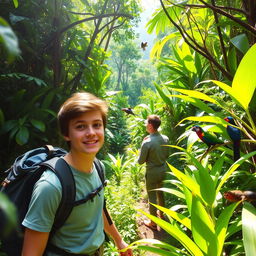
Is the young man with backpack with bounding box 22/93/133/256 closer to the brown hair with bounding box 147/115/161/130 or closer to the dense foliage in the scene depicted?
the dense foliage

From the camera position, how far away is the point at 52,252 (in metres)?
1.00

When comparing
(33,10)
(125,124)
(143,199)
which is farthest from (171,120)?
(125,124)

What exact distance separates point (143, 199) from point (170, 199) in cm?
71

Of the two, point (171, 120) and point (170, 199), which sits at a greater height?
point (171, 120)

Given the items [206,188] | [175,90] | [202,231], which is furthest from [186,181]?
[175,90]

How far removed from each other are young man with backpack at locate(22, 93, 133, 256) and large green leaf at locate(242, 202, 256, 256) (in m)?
0.64

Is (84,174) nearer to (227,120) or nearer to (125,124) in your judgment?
(227,120)

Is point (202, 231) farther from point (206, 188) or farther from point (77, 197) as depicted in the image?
point (77, 197)

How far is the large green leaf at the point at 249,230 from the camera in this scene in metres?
0.96

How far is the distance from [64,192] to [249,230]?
2.56ft

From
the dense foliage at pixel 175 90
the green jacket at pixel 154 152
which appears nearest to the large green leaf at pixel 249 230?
the dense foliage at pixel 175 90

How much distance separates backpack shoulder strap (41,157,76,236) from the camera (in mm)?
954

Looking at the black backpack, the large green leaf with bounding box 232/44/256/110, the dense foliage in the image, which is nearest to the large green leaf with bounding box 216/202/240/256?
the dense foliage

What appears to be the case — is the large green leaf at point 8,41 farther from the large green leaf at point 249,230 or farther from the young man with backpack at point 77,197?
the large green leaf at point 249,230
